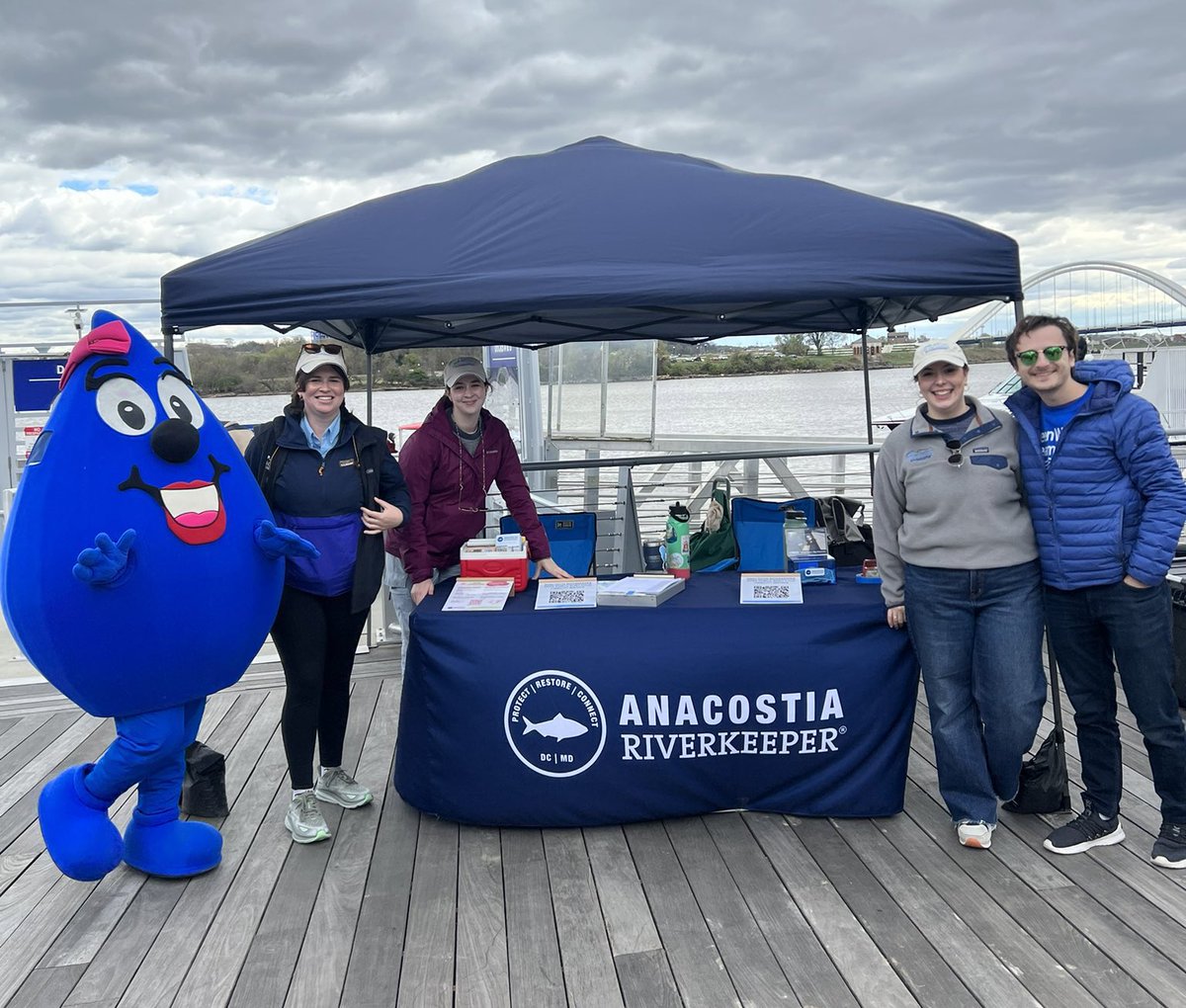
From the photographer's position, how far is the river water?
27.5ft

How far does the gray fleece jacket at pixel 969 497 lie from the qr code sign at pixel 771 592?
46cm

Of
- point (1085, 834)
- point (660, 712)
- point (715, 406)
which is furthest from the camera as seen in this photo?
point (715, 406)

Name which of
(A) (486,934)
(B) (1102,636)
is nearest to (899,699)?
(B) (1102,636)

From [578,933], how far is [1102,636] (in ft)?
5.23

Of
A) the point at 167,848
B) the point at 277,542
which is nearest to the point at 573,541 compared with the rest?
the point at 277,542

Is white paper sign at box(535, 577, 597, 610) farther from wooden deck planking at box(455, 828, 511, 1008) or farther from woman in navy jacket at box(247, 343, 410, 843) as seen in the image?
wooden deck planking at box(455, 828, 511, 1008)

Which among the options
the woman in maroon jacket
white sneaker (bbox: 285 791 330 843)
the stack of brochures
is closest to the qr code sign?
the stack of brochures

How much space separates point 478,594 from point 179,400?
1061 millimetres

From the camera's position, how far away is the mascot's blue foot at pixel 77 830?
8.16ft

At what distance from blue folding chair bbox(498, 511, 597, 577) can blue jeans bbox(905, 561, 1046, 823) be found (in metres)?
1.40

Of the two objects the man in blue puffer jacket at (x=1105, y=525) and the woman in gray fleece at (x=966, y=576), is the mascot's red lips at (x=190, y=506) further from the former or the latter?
the man in blue puffer jacket at (x=1105, y=525)

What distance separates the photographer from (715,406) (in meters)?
36.1

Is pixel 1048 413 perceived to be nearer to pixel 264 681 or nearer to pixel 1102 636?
pixel 1102 636

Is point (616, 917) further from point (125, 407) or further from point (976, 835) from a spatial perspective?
point (125, 407)
